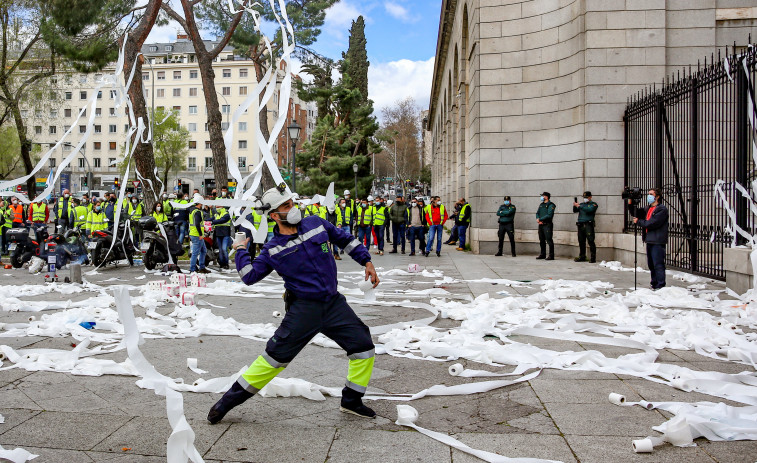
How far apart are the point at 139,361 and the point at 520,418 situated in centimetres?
256

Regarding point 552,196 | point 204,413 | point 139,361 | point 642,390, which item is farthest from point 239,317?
point 552,196

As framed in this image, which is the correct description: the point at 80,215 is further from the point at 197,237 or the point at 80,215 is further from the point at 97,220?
the point at 197,237

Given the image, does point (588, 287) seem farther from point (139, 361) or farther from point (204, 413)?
point (139, 361)

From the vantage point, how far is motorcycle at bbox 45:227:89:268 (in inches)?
550

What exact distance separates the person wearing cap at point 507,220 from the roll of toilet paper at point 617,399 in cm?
1339

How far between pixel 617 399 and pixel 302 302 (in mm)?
2399

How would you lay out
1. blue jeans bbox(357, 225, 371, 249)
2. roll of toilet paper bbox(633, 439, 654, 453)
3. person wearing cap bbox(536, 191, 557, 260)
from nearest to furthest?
roll of toilet paper bbox(633, 439, 654, 453)
person wearing cap bbox(536, 191, 557, 260)
blue jeans bbox(357, 225, 371, 249)

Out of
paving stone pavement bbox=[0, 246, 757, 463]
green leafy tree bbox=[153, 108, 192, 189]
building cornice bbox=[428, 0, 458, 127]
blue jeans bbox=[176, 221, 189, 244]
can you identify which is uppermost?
building cornice bbox=[428, 0, 458, 127]

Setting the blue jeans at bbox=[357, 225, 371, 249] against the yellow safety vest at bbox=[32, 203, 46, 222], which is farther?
the blue jeans at bbox=[357, 225, 371, 249]

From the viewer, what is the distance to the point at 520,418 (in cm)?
442

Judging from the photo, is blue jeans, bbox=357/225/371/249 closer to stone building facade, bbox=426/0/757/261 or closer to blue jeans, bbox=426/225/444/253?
blue jeans, bbox=426/225/444/253

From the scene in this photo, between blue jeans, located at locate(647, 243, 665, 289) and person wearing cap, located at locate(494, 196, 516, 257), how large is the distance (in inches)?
287

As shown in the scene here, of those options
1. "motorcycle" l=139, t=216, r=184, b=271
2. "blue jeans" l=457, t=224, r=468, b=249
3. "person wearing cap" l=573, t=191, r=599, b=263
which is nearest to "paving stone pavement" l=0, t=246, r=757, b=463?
"motorcycle" l=139, t=216, r=184, b=271

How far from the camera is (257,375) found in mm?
4434
